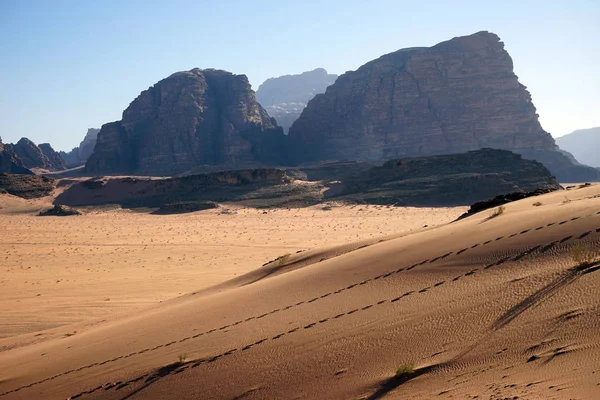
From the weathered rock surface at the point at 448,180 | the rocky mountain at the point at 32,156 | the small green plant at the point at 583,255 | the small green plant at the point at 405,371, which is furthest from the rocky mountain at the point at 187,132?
the small green plant at the point at 405,371

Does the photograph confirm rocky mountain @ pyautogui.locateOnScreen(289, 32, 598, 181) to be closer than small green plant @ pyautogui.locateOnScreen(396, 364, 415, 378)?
No

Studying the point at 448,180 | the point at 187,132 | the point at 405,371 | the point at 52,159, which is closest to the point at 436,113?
the point at 187,132

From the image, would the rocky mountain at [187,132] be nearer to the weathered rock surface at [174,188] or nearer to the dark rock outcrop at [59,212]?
the weathered rock surface at [174,188]

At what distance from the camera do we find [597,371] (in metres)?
3.94

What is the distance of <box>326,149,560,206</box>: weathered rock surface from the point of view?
51.0 m

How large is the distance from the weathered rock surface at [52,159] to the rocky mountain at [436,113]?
45832mm

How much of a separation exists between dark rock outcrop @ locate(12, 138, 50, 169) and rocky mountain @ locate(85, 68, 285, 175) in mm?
16529

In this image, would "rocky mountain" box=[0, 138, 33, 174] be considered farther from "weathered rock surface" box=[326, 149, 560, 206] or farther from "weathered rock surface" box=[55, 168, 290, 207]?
"weathered rock surface" box=[326, 149, 560, 206]

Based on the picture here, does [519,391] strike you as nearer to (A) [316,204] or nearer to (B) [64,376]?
(B) [64,376]

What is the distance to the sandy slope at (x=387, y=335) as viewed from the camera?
4.61 meters

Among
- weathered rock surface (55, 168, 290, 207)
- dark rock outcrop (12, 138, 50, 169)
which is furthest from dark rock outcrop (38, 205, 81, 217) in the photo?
dark rock outcrop (12, 138, 50, 169)

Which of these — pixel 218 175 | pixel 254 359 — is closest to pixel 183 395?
pixel 254 359

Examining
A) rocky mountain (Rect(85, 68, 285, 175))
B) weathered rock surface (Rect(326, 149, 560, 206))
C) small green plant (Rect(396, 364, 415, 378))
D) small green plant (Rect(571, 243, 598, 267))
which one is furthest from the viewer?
rocky mountain (Rect(85, 68, 285, 175))

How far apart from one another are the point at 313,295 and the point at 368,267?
118 cm
